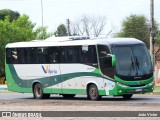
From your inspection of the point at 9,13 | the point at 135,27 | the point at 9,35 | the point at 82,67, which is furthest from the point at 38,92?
the point at 9,13

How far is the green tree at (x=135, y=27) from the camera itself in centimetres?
11631

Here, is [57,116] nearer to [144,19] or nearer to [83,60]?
[83,60]

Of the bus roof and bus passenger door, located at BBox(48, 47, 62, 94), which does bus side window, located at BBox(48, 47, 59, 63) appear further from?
the bus roof

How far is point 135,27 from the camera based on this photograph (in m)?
119

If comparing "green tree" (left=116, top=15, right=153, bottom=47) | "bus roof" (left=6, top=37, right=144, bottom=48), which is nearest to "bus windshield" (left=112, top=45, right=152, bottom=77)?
"bus roof" (left=6, top=37, right=144, bottom=48)

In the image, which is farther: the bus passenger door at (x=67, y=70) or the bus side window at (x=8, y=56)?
the bus side window at (x=8, y=56)

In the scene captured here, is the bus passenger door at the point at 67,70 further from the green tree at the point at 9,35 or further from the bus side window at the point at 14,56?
the green tree at the point at 9,35

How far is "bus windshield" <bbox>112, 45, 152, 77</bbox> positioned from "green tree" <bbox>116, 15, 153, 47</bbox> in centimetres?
8436

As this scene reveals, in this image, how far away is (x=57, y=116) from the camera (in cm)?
2152

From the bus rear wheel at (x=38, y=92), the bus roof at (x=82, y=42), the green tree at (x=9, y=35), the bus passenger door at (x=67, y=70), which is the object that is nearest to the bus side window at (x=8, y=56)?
the bus roof at (x=82, y=42)

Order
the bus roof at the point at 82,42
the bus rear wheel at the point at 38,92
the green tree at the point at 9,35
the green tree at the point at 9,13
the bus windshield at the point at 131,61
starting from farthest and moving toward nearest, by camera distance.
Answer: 1. the green tree at the point at 9,13
2. the green tree at the point at 9,35
3. the bus rear wheel at the point at 38,92
4. the bus roof at the point at 82,42
5. the bus windshield at the point at 131,61

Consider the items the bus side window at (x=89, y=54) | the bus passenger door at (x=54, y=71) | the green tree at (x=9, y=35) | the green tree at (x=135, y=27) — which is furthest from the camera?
the green tree at (x=135, y=27)

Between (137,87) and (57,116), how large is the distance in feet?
32.0

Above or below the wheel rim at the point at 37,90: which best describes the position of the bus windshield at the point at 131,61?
above
